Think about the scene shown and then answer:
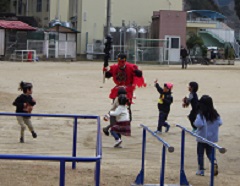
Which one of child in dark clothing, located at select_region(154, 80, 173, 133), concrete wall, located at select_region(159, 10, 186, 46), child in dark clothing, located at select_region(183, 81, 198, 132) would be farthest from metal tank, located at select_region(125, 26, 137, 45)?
child in dark clothing, located at select_region(183, 81, 198, 132)

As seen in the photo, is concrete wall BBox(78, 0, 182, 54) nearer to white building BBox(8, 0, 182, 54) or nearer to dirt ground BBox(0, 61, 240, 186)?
white building BBox(8, 0, 182, 54)

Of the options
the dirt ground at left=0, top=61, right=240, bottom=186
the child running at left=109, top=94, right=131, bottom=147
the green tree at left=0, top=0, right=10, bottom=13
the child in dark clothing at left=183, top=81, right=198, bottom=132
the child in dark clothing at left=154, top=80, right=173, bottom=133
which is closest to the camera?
the dirt ground at left=0, top=61, right=240, bottom=186

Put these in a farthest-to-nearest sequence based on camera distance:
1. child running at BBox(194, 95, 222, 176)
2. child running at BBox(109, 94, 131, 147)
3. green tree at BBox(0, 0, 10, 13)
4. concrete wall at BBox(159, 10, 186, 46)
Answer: green tree at BBox(0, 0, 10, 13) → concrete wall at BBox(159, 10, 186, 46) → child running at BBox(109, 94, 131, 147) → child running at BBox(194, 95, 222, 176)

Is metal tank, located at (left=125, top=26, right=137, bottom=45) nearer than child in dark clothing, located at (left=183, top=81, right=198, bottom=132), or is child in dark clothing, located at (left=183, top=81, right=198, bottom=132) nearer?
child in dark clothing, located at (left=183, top=81, right=198, bottom=132)

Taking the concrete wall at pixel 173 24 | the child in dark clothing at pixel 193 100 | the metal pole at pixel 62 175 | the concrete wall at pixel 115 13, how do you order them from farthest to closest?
the concrete wall at pixel 115 13 → the concrete wall at pixel 173 24 → the child in dark clothing at pixel 193 100 → the metal pole at pixel 62 175

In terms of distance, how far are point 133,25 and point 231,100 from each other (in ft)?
122

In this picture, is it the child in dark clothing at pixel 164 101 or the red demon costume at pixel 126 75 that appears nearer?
the red demon costume at pixel 126 75

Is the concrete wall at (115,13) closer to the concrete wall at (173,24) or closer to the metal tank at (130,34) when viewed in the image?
the metal tank at (130,34)

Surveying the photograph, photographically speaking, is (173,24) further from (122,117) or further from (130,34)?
(122,117)

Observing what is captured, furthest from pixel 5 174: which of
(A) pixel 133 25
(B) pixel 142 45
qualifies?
(A) pixel 133 25

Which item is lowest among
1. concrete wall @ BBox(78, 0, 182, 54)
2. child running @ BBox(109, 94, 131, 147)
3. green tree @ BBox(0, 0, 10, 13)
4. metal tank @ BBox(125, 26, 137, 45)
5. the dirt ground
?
the dirt ground

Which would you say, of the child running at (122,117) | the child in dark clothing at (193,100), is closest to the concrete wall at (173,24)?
the child in dark clothing at (193,100)

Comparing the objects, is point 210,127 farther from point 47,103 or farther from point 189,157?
point 47,103

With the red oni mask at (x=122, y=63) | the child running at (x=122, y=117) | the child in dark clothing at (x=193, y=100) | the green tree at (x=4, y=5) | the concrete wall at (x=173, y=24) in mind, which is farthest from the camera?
the green tree at (x=4, y=5)
